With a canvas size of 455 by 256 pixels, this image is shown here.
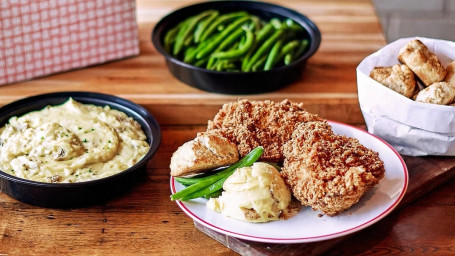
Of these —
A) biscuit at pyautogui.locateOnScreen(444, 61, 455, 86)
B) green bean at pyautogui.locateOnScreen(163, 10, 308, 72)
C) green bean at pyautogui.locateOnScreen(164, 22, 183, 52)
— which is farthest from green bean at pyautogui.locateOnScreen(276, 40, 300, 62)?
biscuit at pyautogui.locateOnScreen(444, 61, 455, 86)

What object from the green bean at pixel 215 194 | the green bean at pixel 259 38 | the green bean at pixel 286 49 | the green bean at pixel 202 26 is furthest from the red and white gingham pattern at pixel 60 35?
the green bean at pixel 215 194

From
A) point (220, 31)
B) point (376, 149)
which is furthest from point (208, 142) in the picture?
point (220, 31)

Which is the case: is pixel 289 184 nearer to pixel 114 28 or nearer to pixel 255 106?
pixel 255 106

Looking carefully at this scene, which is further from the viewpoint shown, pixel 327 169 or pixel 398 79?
pixel 398 79

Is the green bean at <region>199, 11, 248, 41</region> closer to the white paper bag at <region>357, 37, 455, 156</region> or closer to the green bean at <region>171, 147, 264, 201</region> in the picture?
the white paper bag at <region>357, 37, 455, 156</region>

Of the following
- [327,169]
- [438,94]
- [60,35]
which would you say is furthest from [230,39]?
[327,169]

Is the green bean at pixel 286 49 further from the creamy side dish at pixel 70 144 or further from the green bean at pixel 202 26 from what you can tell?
the creamy side dish at pixel 70 144

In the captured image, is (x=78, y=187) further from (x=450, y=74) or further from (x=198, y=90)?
(x=450, y=74)
